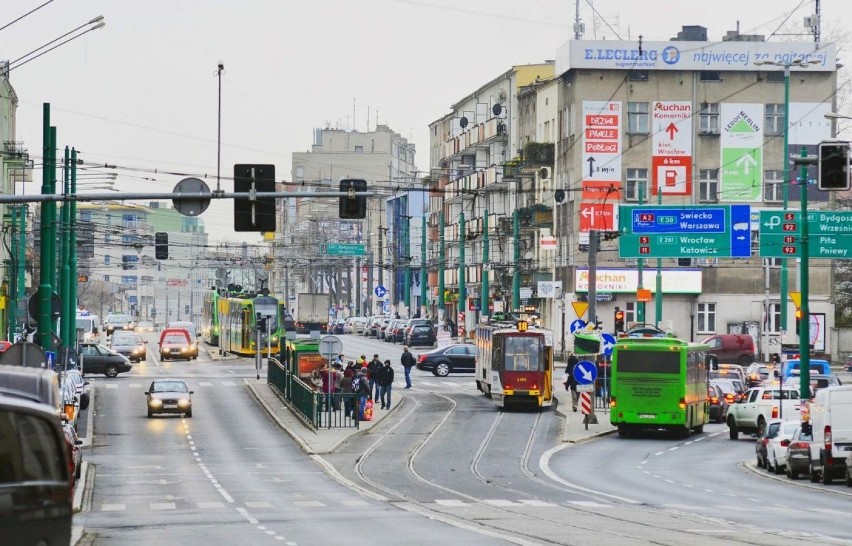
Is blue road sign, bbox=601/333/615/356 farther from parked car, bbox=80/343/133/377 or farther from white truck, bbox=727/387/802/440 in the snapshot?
parked car, bbox=80/343/133/377

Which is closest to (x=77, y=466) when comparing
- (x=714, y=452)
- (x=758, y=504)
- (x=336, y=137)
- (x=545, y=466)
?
(x=545, y=466)

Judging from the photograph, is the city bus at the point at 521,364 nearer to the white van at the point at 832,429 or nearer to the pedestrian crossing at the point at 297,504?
the white van at the point at 832,429

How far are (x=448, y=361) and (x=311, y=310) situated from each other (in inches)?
785

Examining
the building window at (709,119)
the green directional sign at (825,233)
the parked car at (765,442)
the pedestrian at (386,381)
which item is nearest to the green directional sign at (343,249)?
the building window at (709,119)

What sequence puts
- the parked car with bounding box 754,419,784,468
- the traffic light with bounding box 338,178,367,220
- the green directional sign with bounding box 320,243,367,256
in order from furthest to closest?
the green directional sign with bounding box 320,243,367,256
the parked car with bounding box 754,419,784,468
the traffic light with bounding box 338,178,367,220

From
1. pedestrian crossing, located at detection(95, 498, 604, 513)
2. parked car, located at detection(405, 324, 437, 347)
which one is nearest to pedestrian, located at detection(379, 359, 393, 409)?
pedestrian crossing, located at detection(95, 498, 604, 513)

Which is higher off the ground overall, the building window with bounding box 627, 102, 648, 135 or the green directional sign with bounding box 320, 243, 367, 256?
the building window with bounding box 627, 102, 648, 135

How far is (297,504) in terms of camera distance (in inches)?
1157

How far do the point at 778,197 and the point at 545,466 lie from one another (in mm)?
55095

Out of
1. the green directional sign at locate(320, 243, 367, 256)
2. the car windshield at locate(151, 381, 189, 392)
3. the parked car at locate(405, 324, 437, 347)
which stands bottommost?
the car windshield at locate(151, 381, 189, 392)

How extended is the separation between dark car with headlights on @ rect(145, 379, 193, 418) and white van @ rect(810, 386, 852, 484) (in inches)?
990

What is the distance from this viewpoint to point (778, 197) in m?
90.4

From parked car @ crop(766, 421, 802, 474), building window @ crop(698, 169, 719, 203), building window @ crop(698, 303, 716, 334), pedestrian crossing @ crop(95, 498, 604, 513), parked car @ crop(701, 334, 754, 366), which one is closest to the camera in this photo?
pedestrian crossing @ crop(95, 498, 604, 513)

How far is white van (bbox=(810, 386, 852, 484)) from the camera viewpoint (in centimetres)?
3328
